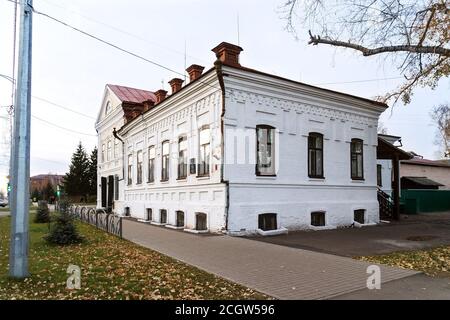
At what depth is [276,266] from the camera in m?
9.14

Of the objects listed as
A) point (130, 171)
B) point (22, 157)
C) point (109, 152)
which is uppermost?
point (109, 152)

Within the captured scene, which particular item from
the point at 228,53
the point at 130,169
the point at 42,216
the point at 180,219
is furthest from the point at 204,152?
the point at 42,216

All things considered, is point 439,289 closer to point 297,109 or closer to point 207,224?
point 207,224

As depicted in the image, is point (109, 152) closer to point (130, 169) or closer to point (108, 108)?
point (108, 108)

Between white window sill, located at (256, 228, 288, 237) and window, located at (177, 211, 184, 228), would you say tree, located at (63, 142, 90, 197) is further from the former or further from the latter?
white window sill, located at (256, 228, 288, 237)

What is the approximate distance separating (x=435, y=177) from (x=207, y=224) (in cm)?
3331

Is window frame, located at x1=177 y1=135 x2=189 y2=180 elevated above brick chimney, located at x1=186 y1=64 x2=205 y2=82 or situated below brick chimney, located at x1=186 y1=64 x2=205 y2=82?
below

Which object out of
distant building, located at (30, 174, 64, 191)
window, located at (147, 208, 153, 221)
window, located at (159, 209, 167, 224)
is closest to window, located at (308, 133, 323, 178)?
window, located at (159, 209, 167, 224)

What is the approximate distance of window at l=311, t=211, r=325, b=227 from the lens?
1792cm

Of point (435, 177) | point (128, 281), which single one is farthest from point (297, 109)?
point (435, 177)

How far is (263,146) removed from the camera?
1645cm

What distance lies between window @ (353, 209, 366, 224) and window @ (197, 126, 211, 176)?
8133 mm

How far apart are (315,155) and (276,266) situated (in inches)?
397

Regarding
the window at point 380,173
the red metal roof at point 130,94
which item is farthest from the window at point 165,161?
the window at point 380,173
